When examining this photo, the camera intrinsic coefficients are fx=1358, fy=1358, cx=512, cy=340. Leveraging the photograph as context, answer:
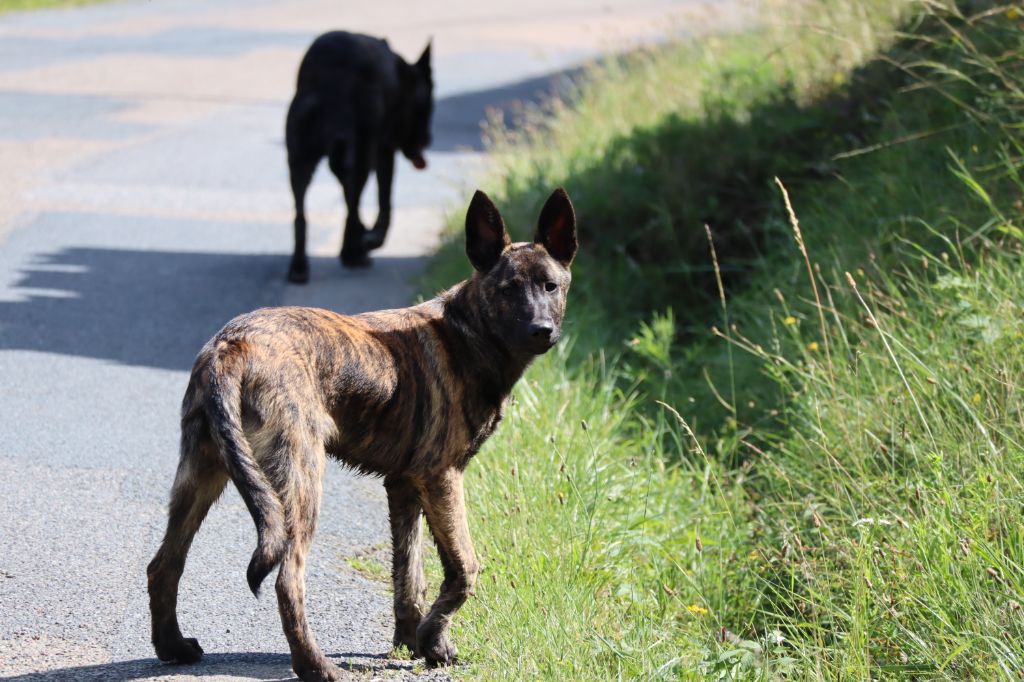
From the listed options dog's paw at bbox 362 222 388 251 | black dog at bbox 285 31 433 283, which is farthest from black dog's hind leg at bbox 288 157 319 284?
dog's paw at bbox 362 222 388 251

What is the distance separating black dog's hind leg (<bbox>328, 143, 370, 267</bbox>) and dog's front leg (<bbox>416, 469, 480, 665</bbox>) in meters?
5.13

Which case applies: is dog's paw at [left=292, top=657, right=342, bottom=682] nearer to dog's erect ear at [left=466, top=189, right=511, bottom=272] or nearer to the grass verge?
dog's erect ear at [left=466, top=189, right=511, bottom=272]

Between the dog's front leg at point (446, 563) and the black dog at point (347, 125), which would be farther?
the black dog at point (347, 125)

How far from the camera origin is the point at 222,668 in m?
4.19

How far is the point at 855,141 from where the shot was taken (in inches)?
336

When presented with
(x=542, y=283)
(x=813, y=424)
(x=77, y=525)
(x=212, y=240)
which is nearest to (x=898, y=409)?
(x=813, y=424)

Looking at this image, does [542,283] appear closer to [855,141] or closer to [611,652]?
[611,652]

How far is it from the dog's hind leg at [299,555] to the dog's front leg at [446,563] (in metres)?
0.43

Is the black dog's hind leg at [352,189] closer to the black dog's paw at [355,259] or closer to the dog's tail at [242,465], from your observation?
→ the black dog's paw at [355,259]

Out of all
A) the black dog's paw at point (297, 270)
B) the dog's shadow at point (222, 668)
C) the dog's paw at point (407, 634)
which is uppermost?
the dog's shadow at point (222, 668)

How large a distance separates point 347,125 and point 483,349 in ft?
15.8

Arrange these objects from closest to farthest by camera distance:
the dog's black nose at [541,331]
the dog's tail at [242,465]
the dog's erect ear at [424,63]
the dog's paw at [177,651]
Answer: the dog's tail at [242,465] → the dog's paw at [177,651] → the dog's black nose at [541,331] → the dog's erect ear at [424,63]

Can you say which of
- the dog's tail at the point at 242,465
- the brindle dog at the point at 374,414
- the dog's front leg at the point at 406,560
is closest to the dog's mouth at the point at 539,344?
the brindle dog at the point at 374,414

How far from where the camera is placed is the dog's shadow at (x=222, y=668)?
13.3 feet
